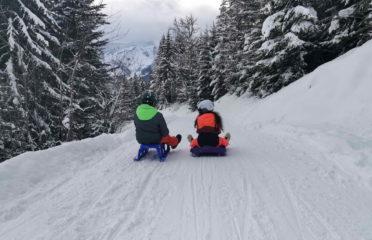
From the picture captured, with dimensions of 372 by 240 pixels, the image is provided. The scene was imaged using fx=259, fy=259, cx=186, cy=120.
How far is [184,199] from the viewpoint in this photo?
152 inches

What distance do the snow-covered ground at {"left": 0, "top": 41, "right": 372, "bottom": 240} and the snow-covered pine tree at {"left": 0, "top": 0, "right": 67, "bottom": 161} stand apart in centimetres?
311

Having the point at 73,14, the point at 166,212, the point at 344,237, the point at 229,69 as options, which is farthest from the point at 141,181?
the point at 229,69

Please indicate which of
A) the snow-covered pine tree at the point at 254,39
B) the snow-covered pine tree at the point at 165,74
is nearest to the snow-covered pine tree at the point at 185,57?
the snow-covered pine tree at the point at 165,74

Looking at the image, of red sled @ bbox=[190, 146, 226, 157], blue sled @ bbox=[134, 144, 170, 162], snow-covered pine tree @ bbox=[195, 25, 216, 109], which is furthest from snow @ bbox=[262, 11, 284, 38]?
snow-covered pine tree @ bbox=[195, 25, 216, 109]

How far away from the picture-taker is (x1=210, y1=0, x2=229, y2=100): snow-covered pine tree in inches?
1169

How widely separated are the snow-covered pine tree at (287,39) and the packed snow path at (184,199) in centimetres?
876

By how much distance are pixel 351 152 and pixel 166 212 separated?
13.1ft

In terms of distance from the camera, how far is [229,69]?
1051 inches

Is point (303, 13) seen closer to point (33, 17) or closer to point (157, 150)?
point (157, 150)

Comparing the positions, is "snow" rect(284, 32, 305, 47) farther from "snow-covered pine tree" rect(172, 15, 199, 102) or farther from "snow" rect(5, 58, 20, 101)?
"snow-covered pine tree" rect(172, 15, 199, 102)

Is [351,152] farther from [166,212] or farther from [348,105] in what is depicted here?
[166,212]

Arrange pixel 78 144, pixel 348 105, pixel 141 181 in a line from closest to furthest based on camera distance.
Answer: pixel 141 181
pixel 78 144
pixel 348 105

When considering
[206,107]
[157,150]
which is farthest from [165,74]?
[157,150]

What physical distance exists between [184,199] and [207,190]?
48 centimetres
